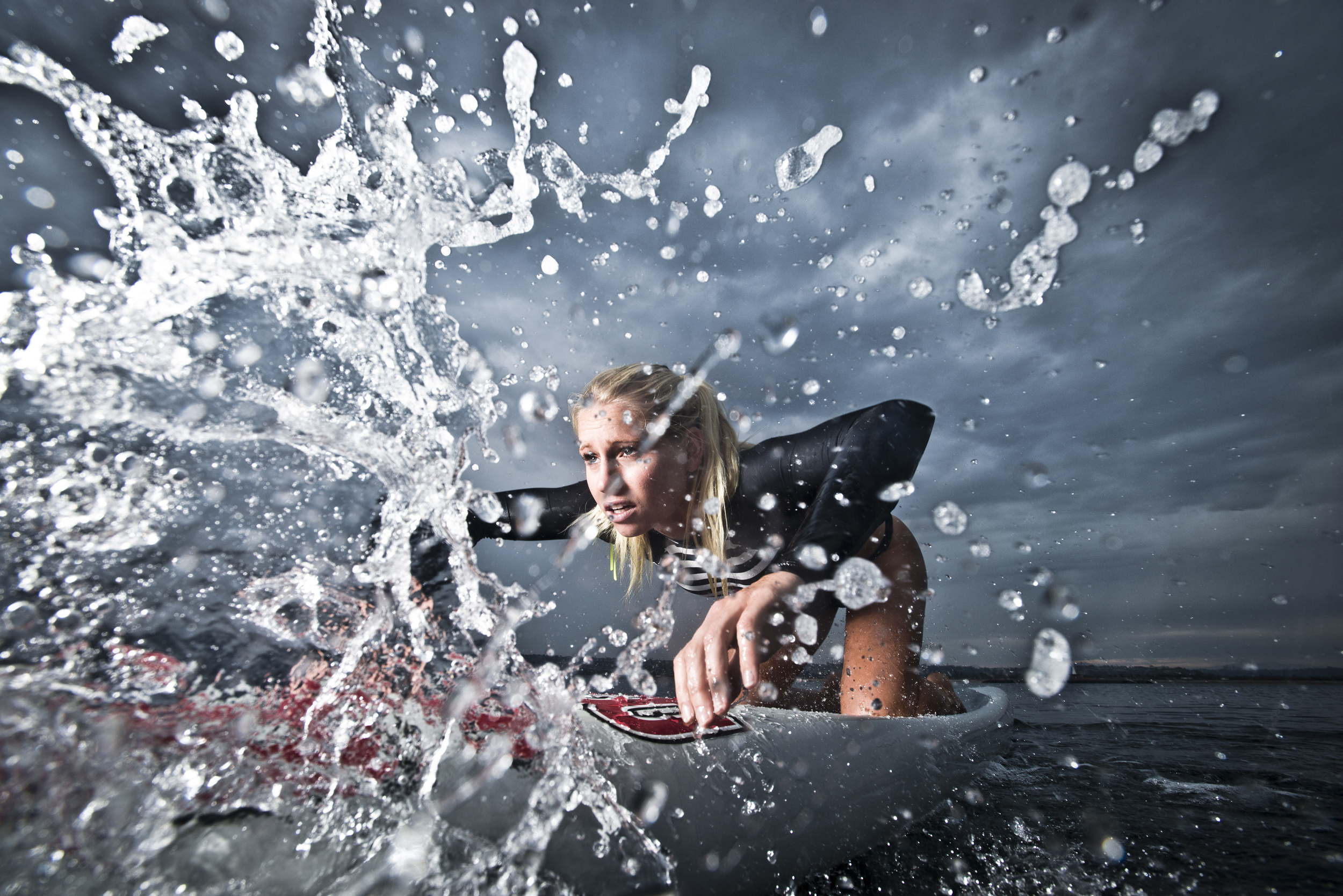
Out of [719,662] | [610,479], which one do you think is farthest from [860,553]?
[719,662]

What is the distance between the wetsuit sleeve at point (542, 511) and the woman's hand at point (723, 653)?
1993mm

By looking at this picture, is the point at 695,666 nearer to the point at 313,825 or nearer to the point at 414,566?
the point at 313,825

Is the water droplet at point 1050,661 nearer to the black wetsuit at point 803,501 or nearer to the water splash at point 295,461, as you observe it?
the black wetsuit at point 803,501

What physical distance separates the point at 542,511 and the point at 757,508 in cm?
143

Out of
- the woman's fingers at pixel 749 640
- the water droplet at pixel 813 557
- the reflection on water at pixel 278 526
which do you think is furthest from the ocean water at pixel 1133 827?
the water droplet at pixel 813 557

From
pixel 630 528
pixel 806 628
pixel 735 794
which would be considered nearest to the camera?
pixel 735 794

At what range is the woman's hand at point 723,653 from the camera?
1.32 meters

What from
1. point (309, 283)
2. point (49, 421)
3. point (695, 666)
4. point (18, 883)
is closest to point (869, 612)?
point (695, 666)

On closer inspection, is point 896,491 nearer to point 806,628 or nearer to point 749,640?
point 806,628

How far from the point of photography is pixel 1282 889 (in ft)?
4.39

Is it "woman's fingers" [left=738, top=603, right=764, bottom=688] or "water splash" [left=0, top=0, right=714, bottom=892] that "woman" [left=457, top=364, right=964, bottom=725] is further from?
"water splash" [left=0, top=0, right=714, bottom=892]

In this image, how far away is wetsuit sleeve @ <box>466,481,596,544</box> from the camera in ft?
10.9

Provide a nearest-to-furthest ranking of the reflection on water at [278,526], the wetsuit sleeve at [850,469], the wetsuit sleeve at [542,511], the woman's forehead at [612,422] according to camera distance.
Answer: the reflection on water at [278,526], the wetsuit sleeve at [850,469], the woman's forehead at [612,422], the wetsuit sleeve at [542,511]

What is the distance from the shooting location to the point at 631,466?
2660 millimetres
